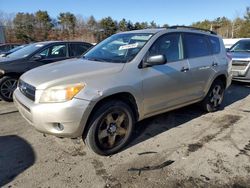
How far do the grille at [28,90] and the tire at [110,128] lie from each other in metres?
0.87

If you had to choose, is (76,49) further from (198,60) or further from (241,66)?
(241,66)

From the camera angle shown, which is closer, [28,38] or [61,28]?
[28,38]

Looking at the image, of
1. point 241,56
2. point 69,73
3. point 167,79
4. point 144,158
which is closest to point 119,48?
point 167,79

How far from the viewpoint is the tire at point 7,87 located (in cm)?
644

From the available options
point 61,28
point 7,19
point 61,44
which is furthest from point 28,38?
point 61,44

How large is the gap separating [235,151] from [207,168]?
0.75m

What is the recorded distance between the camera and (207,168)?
3395 mm

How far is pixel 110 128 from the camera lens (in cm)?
371

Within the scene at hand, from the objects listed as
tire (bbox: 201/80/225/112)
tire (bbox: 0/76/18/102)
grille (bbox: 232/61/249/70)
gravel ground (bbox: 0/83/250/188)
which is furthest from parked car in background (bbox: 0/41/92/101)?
grille (bbox: 232/61/249/70)

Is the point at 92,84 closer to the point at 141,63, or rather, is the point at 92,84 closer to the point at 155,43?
the point at 141,63

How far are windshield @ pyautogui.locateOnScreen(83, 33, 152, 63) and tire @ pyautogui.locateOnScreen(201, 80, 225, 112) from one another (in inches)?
84.1

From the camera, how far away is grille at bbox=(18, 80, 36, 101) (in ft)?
11.4

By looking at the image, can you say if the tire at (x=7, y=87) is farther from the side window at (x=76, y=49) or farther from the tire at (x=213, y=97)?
the tire at (x=213, y=97)

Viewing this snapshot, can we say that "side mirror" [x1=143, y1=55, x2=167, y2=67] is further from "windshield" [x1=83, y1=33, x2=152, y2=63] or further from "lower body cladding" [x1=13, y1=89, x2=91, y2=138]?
"lower body cladding" [x1=13, y1=89, x2=91, y2=138]
